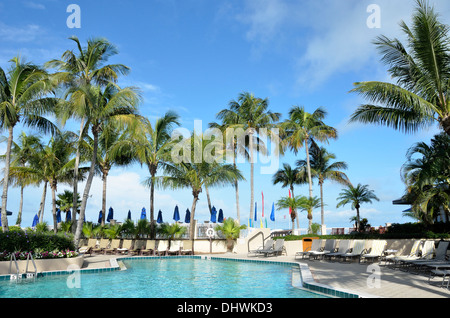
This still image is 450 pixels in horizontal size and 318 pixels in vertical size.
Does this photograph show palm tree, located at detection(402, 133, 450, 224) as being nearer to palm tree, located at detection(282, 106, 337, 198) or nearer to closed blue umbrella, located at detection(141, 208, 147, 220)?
palm tree, located at detection(282, 106, 337, 198)

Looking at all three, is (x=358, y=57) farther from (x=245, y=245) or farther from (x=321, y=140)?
(x=321, y=140)

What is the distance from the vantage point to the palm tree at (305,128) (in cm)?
3006

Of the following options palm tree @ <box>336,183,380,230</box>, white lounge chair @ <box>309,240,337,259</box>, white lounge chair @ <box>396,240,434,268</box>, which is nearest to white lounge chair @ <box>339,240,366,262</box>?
white lounge chair @ <box>309,240,337,259</box>

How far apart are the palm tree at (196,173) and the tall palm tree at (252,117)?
6.12 meters

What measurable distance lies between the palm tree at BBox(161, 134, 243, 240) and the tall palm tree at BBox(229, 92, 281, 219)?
6.12 metres

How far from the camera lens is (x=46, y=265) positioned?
11695 mm

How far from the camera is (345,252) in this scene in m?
14.2

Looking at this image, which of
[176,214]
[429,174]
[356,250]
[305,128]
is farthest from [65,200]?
[429,174]

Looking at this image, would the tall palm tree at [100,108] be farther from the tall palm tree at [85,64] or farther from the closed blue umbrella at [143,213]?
the closed blue umbrella at [143,213]

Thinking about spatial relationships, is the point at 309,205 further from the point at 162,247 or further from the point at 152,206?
the point at 162,247

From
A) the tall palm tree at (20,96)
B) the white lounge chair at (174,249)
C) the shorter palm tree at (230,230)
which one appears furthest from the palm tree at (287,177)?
the tall palm tree at (20,96)

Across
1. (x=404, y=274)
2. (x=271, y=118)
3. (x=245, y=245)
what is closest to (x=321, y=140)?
(x=271, y=118)

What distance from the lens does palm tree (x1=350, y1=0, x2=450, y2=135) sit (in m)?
10.5
